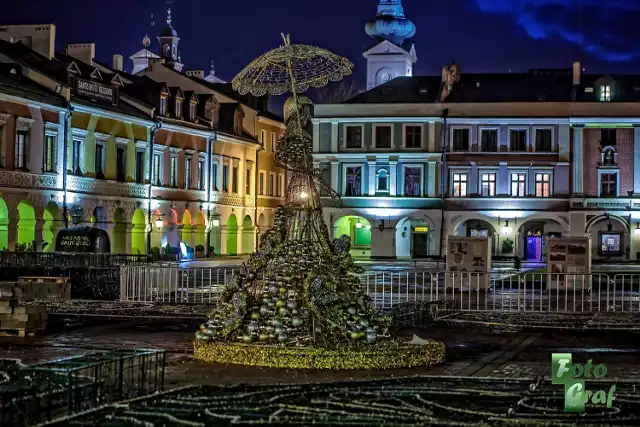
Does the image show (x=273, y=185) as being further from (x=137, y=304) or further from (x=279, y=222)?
(x=279, y=222)

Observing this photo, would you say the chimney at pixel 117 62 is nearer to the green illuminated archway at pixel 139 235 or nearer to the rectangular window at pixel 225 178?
the rectangular window at pixel 225 178

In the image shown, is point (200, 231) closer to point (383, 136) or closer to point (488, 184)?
point (383, 136)

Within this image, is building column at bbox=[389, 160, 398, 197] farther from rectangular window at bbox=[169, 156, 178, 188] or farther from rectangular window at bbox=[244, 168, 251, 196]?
rectangular window at bbox=[169, 156, 178, 188]

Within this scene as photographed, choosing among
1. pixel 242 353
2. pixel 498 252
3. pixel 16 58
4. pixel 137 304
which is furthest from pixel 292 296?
pixel 498 252

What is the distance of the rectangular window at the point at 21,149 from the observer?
48281 mm

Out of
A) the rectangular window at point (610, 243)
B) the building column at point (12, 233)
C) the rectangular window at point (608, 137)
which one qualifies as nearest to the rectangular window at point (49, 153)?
the building column at point (12, 233)

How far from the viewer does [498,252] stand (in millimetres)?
69062

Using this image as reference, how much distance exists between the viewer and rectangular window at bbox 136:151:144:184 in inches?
2372

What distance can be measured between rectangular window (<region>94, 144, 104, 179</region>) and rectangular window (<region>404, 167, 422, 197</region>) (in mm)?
21045

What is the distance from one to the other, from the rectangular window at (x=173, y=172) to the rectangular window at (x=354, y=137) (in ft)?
38.3

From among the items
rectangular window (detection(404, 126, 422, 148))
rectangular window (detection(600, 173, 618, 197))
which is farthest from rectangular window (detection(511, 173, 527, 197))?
rectangular window (detection(404, 126, 422, 148))

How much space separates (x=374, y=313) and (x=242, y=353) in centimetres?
204

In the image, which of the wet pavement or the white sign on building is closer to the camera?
the wet pavement

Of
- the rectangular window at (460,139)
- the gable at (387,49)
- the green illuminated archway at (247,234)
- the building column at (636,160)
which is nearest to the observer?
the building column at (636,160)
